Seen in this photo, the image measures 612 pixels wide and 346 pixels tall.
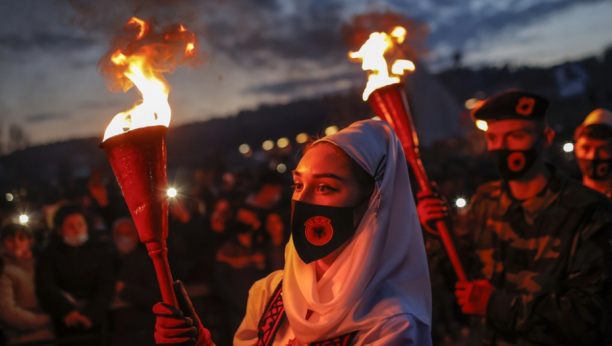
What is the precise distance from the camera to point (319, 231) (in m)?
2.24

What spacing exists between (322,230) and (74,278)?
13.6 feet

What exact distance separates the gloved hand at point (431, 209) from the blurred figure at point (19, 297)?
4.00 meters

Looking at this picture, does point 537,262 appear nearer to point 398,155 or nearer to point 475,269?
point 475,269

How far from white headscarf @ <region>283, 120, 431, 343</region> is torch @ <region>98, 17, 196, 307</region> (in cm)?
60

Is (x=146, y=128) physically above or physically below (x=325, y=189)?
above

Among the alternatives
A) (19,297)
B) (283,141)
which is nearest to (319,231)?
(19,297)

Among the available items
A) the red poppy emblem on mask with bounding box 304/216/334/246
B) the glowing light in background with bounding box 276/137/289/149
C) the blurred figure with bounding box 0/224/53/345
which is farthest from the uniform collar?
the glowing light in background with bounding box 276/137/289/149

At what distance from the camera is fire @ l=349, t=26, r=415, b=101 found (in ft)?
12.6

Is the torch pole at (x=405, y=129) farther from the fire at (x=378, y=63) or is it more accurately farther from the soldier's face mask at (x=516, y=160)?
the soldier's face mask at (x=516, y=160)

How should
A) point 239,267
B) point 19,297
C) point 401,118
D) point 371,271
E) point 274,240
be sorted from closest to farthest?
point 371,271, point 401,118, point 19,297, point 239,267, point 274,240

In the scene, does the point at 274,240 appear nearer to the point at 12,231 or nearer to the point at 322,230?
the point at 12,231

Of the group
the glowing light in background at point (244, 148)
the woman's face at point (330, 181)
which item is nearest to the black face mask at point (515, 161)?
the woman's face at point (330, 181)

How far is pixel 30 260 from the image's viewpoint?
18.0 ft

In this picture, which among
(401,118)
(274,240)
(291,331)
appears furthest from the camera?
(274,240)
